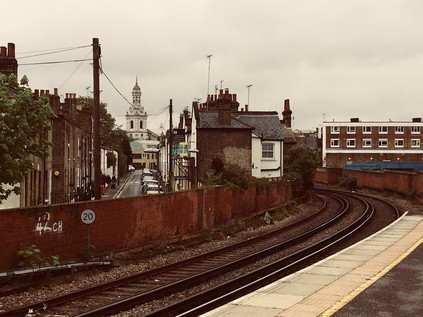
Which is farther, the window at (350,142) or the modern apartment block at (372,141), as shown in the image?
the window at (350,142)

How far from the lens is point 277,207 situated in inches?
1555


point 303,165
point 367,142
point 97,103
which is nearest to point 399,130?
point 367,142

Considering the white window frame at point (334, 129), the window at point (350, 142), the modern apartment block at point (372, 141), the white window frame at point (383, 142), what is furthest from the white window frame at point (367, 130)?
the white window frame at point (334, 129)

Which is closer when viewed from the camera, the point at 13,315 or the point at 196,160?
the point at 13,315

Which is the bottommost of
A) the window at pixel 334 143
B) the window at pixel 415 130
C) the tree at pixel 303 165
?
the tree at pixel 303 165

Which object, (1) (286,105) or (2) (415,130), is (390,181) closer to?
(1) (286,105)

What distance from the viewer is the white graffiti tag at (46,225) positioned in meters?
16.6

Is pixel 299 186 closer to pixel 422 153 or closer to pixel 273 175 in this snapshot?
pixel 273 175

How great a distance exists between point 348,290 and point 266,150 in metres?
Result: 35.1

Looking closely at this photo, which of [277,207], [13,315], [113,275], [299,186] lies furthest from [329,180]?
[13,315]

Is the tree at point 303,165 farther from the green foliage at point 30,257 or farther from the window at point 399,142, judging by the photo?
the window at point 399,142

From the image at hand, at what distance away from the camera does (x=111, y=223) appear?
19.7 metres

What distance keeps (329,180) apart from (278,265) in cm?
5674

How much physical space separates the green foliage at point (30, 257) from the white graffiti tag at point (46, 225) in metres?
0.65
